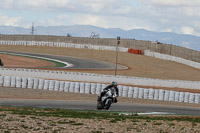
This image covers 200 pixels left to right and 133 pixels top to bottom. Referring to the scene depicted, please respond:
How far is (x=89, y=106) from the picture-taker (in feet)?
80.4

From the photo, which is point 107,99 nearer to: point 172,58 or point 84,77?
point 84,77

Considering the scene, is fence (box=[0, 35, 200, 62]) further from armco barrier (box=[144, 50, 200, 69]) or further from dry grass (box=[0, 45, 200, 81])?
dry grass (box=[0, 45, 200, 81])

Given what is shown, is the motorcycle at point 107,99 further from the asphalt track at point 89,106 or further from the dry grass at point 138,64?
the dry grass at point 138,64

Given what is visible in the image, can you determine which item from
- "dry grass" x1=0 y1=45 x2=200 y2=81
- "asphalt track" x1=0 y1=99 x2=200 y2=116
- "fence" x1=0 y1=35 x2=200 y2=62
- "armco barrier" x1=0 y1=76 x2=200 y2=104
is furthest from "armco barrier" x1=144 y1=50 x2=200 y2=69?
"asphalt track" x1=0 y1=99 x2=200 y2=116

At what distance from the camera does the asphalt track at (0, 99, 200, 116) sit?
77.5 ft

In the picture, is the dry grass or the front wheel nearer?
the front wheel

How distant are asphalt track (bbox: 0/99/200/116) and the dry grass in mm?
20915

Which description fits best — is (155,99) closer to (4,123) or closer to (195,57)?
(4,123)

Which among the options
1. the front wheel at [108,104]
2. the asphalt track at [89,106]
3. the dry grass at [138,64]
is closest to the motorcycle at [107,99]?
the front wheel at [108,104]

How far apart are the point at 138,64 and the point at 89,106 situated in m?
36.0

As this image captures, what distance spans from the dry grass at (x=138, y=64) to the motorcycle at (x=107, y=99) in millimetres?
24494

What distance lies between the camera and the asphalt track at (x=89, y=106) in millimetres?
23625

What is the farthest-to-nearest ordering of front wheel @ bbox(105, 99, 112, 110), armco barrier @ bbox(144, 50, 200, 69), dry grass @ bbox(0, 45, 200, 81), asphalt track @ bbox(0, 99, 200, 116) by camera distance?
armco barrier @ bbox(144, 50, 200, 69) → dry grass @ bbox(0, 45, 200, 81) → asphalt track @ bbox(0, 99, 200, 116) → front wheel @ bbox(105, 99, 112, 110)

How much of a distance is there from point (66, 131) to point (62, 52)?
60014 millimetres
